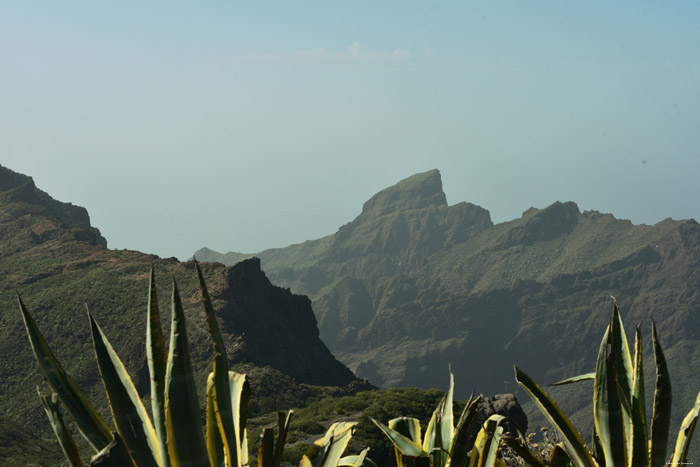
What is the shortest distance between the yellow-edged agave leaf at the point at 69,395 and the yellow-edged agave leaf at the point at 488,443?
2.56 metres

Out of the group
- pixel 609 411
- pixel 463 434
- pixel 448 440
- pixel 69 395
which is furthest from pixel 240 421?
pixel 609 411

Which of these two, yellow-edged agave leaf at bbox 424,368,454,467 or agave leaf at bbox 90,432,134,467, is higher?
agave leaf at bbox 90,432,134,467

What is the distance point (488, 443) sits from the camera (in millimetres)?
5129

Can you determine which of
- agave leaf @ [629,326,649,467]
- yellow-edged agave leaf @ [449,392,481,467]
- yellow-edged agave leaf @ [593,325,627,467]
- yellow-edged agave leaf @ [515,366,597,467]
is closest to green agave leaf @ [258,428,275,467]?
yellow-edged agave leaf @ [449,392,481,467]

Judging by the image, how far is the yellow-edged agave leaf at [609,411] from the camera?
4.65m

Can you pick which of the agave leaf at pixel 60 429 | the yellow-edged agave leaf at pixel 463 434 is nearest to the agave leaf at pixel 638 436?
the yellow-edged agave leaf at pixel 463 434

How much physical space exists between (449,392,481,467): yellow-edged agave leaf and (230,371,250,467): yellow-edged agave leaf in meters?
1.35

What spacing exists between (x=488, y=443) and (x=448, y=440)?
0.48 meters

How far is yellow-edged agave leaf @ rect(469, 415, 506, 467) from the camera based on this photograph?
501 centimetres

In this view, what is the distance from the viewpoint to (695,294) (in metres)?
196

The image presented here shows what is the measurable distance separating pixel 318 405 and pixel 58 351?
20439mm

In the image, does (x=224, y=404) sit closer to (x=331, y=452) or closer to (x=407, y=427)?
(x=331, y=452)

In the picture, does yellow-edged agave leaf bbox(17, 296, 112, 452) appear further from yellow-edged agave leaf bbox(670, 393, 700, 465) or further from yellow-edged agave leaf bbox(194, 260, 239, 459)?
yellow-edged agave leaf bbox(670, 393, 700, 465)

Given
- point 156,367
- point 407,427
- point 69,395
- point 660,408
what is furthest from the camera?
point 407,427
